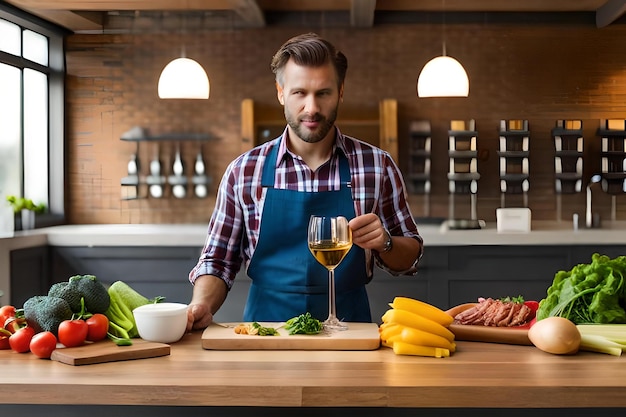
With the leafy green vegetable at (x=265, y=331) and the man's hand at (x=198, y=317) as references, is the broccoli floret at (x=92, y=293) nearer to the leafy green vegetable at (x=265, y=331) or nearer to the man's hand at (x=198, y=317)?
the man's hand at (x=198, y=317)

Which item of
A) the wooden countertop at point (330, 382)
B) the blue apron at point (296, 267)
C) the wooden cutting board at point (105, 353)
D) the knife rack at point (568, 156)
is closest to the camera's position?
the wooden countertop at point (330, 382)

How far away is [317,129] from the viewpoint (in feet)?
8.24

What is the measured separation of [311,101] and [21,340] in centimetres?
114

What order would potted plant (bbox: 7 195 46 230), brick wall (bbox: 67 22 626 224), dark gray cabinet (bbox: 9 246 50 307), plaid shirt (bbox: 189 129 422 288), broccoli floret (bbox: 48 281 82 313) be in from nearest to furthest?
broccoli floret (bbox: 48 281 82 313)
plaid shirt (bbox: 189 129 422 288)
dark gray cabinet (bbox: 9 246 50 307)
potted plant (bbox: 7 195 46 230)
brick wall (bbox: 67 22 626 224)

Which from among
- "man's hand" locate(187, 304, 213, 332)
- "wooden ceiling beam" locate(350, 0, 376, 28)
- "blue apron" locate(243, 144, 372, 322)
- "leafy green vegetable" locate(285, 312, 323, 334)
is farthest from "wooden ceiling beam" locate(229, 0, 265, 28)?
"leafy green vegetable" locate(285, 312, 323, 334)

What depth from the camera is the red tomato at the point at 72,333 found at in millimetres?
1984

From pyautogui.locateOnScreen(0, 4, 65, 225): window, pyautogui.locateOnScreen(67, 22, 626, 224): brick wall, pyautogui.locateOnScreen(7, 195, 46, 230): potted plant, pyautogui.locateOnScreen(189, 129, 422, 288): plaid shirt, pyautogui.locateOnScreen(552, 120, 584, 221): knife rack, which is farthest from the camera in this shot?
pyautogui.locateOnScreen(67, 22, 626, 224): brick wall

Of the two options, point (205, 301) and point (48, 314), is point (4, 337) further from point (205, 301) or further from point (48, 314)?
point (205, 301)

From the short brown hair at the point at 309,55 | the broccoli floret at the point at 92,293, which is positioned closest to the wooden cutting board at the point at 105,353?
the broccoli floret at the point at 92,293

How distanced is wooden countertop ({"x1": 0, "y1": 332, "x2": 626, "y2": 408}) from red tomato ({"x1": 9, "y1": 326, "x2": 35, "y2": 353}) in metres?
0.12

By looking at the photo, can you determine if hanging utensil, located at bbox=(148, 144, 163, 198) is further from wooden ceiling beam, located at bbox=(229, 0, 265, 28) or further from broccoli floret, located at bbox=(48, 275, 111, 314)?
broccoli floret, located at bbox=(48, 275, 111, 314)

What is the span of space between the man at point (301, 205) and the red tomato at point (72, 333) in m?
0.55

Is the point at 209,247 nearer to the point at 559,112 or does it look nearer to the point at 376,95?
the point at 376,95

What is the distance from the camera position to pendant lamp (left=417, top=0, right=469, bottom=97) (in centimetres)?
574
